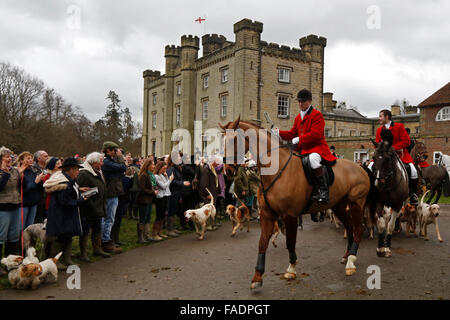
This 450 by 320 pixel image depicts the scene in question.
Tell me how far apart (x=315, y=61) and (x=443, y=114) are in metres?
12.9

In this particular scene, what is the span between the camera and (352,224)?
7109 mm

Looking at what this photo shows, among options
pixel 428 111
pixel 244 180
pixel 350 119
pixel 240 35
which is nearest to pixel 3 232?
pixel 244 180

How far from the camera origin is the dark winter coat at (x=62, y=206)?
6.32 meters

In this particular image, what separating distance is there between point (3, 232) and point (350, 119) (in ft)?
166

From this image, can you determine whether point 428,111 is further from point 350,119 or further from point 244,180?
point 244,180

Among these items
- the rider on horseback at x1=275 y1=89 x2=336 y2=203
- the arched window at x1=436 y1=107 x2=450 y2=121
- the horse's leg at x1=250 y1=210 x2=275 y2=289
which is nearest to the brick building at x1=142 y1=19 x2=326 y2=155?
the arched window at x1=436 y1=107 x2=450 y2=121

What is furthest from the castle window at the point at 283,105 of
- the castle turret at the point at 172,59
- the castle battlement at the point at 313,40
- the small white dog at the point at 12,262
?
the small white dog at the point at 12,262

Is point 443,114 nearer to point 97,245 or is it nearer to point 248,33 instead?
point 248,33

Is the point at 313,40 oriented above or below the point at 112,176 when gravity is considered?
above

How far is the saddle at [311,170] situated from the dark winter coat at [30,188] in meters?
5.28

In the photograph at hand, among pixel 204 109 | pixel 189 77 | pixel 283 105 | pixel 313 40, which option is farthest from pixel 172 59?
pixel 313 40

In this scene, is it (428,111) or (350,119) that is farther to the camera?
(350,119)

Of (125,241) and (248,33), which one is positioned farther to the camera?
(248,33)

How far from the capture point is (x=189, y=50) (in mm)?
39781
